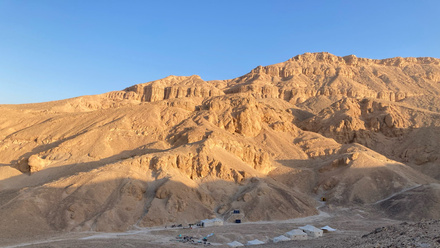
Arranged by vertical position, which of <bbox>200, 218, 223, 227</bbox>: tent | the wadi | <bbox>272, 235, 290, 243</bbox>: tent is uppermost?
the wadi

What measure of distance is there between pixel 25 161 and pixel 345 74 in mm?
128875

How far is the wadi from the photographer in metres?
44.7

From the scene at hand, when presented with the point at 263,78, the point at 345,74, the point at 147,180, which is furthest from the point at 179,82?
the point at 147,180

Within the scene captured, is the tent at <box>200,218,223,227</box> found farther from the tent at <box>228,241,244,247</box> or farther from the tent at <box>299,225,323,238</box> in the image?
the tent at <box>299,225,323,238</box>

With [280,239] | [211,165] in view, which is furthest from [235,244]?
[211,165]

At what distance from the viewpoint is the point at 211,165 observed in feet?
194

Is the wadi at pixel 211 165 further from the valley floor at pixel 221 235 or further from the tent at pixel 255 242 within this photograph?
the tent at pixel 255 242

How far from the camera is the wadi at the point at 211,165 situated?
44.7 metres

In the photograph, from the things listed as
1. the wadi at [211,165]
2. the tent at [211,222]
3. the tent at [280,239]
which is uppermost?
the wadi at [211,165]

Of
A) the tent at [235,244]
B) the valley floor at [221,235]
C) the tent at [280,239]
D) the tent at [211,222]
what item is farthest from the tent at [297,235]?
the tent at [211,222]

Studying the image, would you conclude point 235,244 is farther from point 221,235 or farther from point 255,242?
point 221,235

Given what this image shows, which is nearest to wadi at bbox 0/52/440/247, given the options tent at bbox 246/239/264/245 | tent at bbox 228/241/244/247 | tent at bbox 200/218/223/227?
tent at bbox 228/241/244/247

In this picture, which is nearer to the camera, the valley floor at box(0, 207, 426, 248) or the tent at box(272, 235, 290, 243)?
the valley floor at box(0, 207, 426, 248)

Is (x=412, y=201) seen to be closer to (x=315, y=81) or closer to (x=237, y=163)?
(x=237, y=163)
